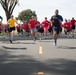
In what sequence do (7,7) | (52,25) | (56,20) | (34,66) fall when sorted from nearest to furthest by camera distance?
(34,66)
(56,20)
(52,25)
(7,7)

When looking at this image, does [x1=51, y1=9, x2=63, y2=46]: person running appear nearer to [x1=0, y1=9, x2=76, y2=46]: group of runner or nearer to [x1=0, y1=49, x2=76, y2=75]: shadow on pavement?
[x1=0, y1=9, x2=76, y2=46]: group of runner

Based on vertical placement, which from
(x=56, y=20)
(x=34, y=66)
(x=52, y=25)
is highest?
(x=56, y=20)

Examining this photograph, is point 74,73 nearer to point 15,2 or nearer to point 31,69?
point 31,69

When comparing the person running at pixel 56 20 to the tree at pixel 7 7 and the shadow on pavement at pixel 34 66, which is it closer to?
the shadow on pavement at pixel 34 66

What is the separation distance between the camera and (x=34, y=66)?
9.87 metres

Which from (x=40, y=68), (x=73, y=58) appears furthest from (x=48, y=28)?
(x=40, y=68)

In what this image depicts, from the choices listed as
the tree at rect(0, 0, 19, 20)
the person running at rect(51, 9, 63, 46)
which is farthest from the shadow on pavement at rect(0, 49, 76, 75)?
the tree at rect(0, 0, 19, 20)

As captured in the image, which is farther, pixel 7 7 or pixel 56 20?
pixel 7 7

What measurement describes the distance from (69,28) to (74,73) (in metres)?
22.9

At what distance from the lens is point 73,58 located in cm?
1162

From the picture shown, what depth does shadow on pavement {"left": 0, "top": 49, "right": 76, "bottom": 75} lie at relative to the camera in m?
8.88

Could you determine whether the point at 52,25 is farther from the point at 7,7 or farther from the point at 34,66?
the point at 7,7

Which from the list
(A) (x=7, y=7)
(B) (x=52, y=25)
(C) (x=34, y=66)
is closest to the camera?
(C) (x=34, y=66)

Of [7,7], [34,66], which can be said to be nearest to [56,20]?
[34,66]
